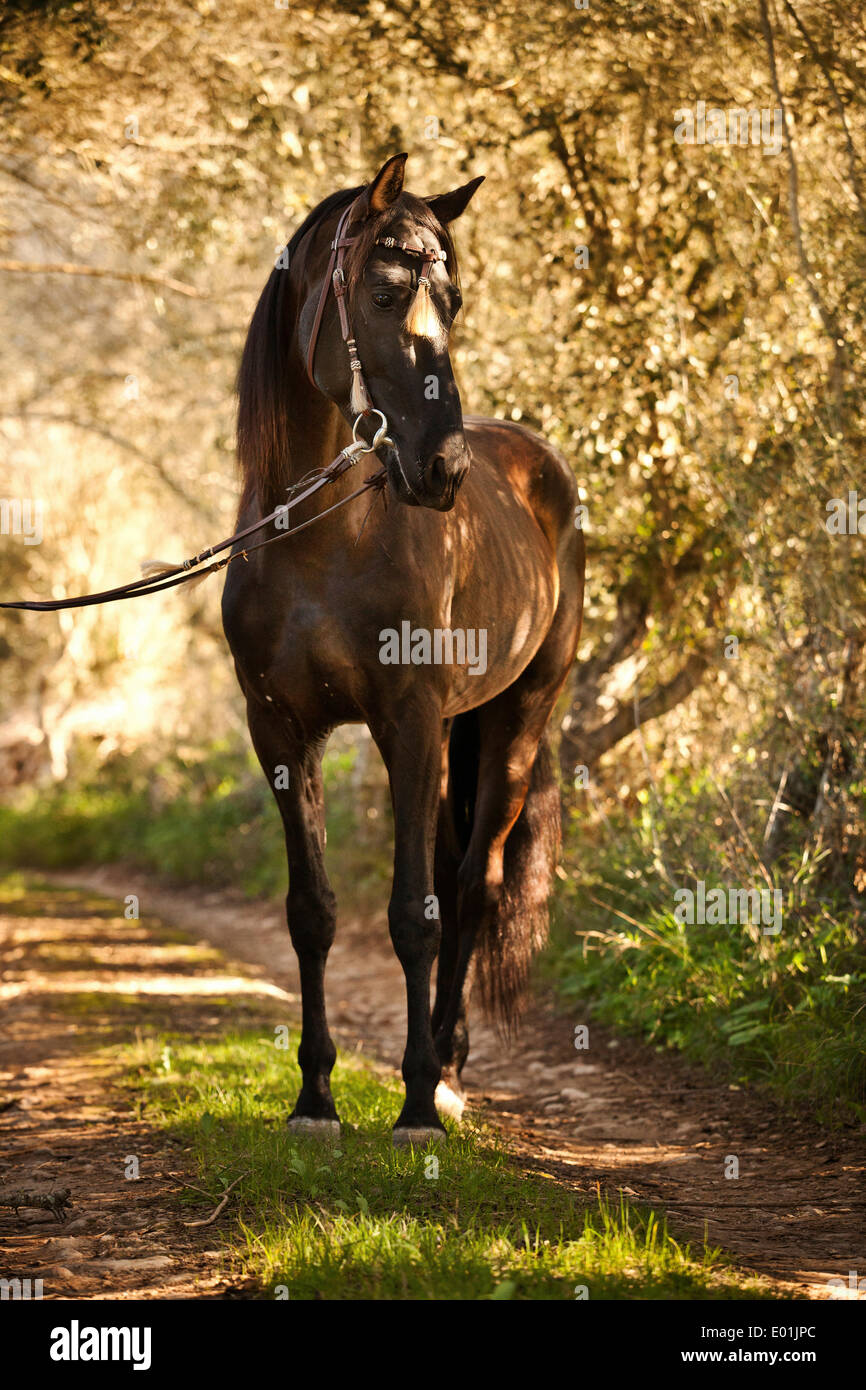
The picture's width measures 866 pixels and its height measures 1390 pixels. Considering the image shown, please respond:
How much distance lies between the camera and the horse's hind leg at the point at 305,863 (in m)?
4.14

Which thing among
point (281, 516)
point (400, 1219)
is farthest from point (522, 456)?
point (400, 1219)

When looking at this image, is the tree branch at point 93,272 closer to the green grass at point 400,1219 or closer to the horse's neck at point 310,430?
the horse's neck at point 310,430

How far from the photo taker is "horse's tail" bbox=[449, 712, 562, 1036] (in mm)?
4984

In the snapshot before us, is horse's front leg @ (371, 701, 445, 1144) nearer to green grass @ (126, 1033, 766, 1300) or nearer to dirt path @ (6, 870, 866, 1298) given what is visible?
green grass @ (126, 1033, 766, 1300)

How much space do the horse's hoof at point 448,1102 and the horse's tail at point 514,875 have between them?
1.97 ft

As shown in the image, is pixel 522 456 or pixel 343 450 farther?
pixel 522 456

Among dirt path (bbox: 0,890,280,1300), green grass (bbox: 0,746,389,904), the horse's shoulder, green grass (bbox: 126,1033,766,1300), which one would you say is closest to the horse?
green grass (bbox: 126,1033,766,1300)

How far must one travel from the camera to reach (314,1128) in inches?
156

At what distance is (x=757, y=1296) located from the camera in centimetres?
270

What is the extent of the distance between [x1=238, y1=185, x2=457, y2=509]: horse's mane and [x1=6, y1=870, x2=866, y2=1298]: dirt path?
2.44m

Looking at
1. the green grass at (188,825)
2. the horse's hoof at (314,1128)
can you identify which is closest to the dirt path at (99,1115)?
the horse's hoof at (314,1128)

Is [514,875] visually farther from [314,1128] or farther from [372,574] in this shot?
[372,574]

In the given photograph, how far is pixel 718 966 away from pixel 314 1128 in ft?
7.13
